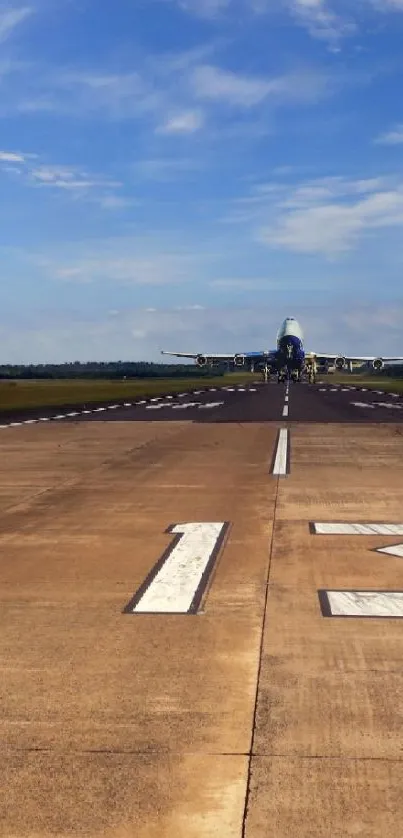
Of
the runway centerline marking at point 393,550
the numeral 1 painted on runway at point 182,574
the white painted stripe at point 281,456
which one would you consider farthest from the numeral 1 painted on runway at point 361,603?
the white painted stripe at point 281,456

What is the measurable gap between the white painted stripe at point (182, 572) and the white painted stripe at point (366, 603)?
3.59ft

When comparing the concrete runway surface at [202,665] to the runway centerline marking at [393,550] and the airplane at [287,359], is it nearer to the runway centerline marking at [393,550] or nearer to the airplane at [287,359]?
the runway centerline marking at [393,550]

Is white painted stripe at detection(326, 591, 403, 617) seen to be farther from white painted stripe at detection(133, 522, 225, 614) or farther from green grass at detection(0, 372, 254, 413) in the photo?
green grass at detection(0, 372, 254, 413)

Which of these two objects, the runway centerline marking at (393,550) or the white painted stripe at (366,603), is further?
the runway centerline marking at (393,550)

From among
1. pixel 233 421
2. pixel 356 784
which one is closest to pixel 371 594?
pixel 356 784

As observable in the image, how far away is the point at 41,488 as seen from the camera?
1474 cm

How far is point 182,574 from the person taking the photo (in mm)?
8219

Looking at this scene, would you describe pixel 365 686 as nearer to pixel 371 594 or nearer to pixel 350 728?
pixel 350 728

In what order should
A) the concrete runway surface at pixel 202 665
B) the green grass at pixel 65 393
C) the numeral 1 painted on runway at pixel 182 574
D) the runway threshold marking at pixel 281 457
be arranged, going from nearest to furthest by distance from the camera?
the concrete runway surface at pixel 202 665
the numeral 1 painted on runway at pixel 182 574
the runway threshold marking at pixel 281 457
the green grass at pixel 65 393

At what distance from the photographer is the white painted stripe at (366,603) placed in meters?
6.86

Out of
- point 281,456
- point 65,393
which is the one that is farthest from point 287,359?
point 281,456

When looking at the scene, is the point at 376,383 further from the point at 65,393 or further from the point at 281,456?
the point at 281,456

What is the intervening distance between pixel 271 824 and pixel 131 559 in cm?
531

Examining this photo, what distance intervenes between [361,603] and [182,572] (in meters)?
1.77
